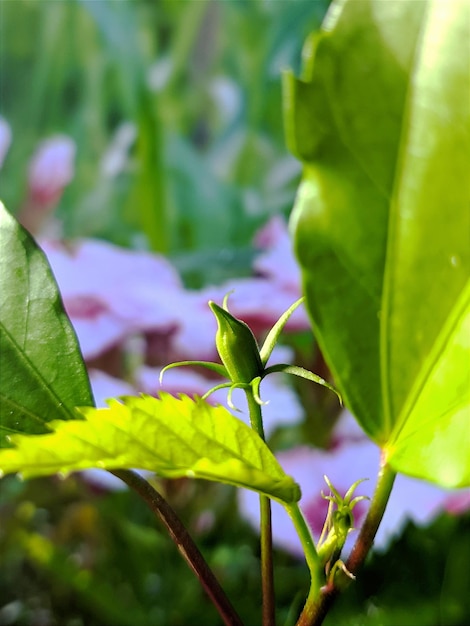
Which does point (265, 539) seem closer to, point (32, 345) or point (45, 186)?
point (32, 345)

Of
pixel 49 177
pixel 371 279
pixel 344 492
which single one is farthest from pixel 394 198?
pixel 49 177

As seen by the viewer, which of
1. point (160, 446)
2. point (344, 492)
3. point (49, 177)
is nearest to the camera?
point (160, 446)

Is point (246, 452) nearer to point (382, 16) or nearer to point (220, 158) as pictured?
point (382, 16)

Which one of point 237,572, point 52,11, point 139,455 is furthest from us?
point 52,11

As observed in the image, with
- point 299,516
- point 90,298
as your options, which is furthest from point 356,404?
point 90,298

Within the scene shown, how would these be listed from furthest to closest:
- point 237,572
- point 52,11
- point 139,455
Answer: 1. point 52,11
2. point 237,572
3. point 139,455

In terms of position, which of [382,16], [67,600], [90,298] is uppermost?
[382,16]
